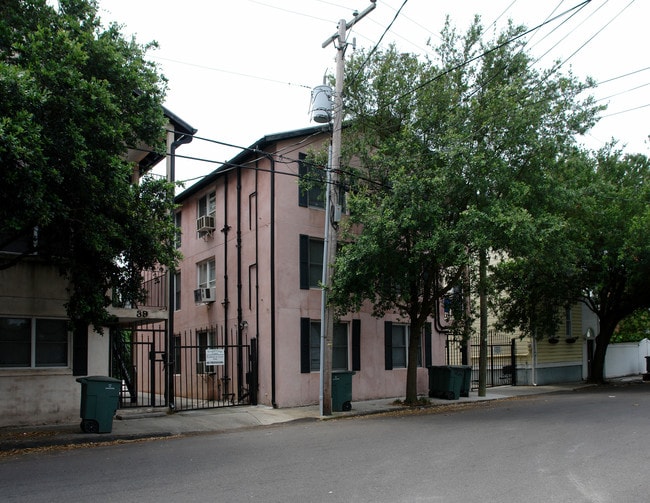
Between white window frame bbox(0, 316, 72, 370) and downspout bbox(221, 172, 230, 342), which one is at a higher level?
downspout bbox(221, 172, 230, 342)

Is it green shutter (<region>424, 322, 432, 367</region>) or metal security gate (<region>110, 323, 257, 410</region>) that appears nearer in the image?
metal security gate (<region>110, 323, 257, 410</region>)

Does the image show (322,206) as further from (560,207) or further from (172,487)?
(172,487)

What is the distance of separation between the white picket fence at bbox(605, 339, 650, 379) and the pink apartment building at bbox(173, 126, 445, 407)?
15.3 meters

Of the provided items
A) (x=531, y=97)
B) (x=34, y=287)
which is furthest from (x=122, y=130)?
(x=531, y=97)

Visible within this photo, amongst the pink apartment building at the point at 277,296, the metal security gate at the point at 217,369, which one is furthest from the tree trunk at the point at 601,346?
the metal security gate at the point at 217,369

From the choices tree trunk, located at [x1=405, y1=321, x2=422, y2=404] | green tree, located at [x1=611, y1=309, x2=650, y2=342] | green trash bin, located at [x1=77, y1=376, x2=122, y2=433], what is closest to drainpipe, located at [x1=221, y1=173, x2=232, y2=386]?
tree trunk, located at [x1=405, y1=321, x2=422, y2=404]

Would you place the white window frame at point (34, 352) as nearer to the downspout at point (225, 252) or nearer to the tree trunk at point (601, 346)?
the downspout at point (225, 252)

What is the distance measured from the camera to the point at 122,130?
1037 cm

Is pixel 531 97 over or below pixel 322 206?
over

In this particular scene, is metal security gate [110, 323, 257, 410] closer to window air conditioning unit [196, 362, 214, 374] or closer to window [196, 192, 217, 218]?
window air conditioning unit [196, 362, 214, 374]

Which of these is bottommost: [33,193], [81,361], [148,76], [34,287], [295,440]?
[295,440]

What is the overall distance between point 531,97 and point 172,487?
13.6 meters

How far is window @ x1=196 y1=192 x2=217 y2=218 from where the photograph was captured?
70.9 feet

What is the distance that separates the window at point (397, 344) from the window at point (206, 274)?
20.5 feet
